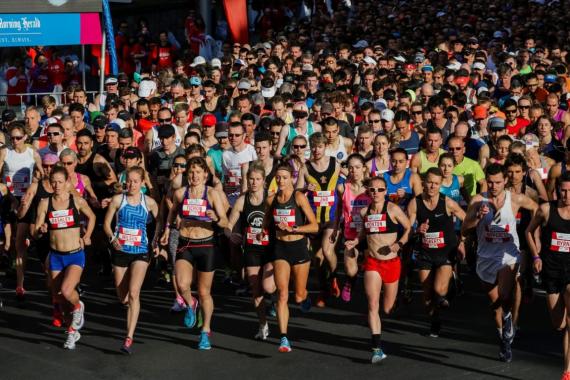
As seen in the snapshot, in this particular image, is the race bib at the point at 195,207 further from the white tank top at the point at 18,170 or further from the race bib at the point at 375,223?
the white tank top at the point at 18,170

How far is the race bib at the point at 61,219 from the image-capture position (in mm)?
10453

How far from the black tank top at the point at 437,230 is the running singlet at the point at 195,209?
1.95 m

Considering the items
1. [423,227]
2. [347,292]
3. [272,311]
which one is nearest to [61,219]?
[272,311]

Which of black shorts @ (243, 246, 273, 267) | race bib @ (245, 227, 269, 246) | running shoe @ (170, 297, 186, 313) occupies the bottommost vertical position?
running shoe @ (170, 297, 186, 313)

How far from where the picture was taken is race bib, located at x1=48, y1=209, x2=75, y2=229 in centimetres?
1045

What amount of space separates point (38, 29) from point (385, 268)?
11.1 m

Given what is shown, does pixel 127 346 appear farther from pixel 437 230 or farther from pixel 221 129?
pixel 221 129

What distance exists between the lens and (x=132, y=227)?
404 inches

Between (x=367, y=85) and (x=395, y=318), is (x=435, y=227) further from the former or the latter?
(x=367, y=85)

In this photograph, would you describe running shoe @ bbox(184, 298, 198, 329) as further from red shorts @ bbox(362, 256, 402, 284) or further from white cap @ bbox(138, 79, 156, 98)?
white cap @ bbox(138, 79, 156, 98)

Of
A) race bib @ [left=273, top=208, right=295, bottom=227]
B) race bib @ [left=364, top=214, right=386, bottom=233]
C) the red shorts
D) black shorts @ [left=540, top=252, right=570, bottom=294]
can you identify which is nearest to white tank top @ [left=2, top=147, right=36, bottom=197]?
race bib @ [left=273, top=208, right=295, bottom=227]

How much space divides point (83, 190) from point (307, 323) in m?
2.89

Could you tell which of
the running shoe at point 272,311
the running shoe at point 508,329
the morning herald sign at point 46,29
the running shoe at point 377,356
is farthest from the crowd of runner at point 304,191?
the morning herald sign at point 46,29

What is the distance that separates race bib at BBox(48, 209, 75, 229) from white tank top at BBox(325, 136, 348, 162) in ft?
11.4
